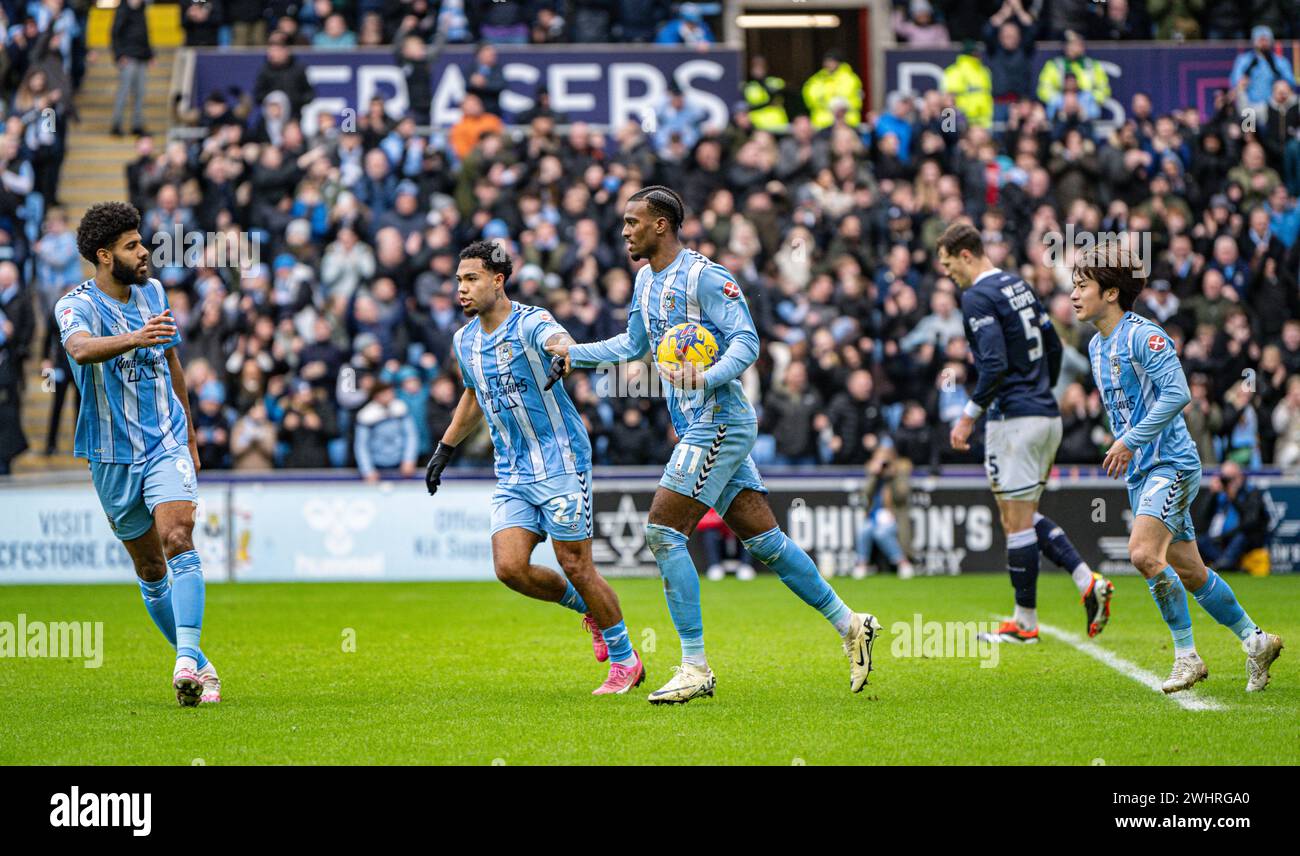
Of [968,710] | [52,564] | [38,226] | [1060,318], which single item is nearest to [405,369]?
[52,564]

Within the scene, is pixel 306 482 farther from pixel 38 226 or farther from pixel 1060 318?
pixel 1060 318

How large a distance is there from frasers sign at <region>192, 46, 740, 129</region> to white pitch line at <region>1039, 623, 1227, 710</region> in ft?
46.0

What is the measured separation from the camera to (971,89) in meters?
23.7

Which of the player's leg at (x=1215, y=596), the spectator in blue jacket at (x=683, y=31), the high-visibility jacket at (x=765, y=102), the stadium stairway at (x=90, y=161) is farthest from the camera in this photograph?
the spectator in blue jacket at (x=683, y=31)

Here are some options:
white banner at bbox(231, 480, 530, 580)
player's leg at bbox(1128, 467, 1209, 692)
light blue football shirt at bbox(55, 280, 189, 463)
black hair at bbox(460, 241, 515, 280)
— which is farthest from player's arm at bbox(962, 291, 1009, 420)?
white banner at bbox(231, 480, 530, 580)

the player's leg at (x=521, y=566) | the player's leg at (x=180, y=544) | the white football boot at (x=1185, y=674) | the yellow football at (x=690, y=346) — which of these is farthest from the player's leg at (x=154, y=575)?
the white football boot at (x=1185, y=674)

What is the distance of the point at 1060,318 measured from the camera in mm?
19312

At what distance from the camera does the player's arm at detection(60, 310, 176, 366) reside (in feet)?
26.4

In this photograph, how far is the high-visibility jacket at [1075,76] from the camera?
23.6 meters

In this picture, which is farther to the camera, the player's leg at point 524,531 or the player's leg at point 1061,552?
the player's leg at point 1061,552

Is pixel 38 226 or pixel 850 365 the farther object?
pixel 38 226

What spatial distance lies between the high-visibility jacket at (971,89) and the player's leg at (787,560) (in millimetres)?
15871

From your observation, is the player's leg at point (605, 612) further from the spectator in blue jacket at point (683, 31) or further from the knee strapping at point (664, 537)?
the spectator in blue jacket at point (683, 31)

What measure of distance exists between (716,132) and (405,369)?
5.48 meters
